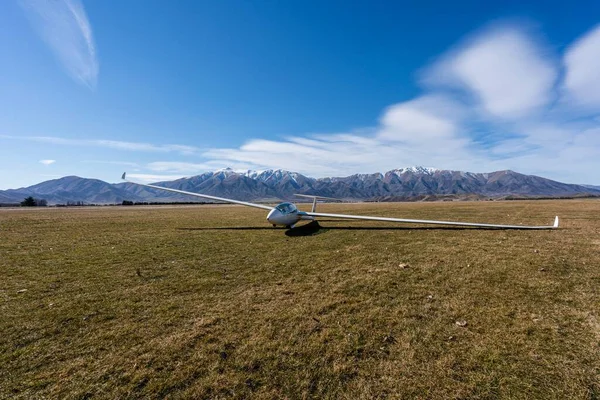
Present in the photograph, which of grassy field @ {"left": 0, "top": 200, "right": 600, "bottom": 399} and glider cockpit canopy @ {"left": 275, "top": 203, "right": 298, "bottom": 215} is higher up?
glider cockpit canopy @ {"left": 275, "top": 203, "right": 298, "bottom": 215}

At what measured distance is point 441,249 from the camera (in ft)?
34.8

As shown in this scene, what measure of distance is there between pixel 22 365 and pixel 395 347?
5.50m

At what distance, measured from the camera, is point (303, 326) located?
190 inches

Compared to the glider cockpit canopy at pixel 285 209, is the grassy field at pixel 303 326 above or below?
below

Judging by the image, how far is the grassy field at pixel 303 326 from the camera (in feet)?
11.3

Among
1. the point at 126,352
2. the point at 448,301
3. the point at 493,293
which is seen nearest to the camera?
the point at 126,352

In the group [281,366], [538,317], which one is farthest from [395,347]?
[538,317]

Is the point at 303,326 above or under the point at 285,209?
under

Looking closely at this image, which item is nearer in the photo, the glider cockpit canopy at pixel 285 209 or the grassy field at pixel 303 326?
the grassy field at pixel 303 326

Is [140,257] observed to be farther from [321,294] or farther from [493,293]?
[493,293]

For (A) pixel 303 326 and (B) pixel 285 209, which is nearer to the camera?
(A) pixel 303 326

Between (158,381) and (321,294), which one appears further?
(321,294)

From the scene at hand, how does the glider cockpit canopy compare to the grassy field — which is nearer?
the grassy field

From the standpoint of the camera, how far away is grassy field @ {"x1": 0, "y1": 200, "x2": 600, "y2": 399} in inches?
135
